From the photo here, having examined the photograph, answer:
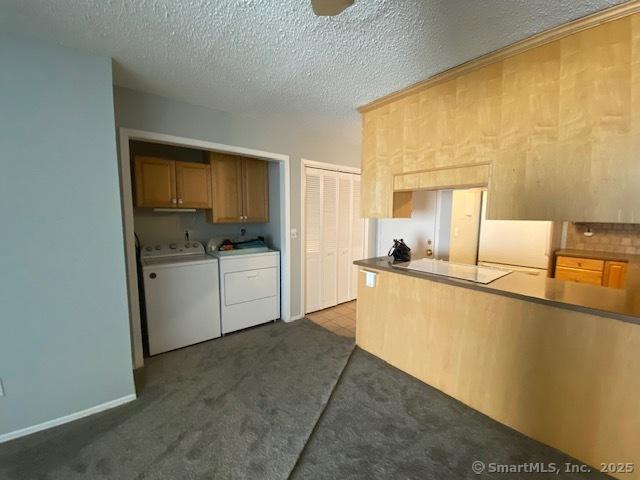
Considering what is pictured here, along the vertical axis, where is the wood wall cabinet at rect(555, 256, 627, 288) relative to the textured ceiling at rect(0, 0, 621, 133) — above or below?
below

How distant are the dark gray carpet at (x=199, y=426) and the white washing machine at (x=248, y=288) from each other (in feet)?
1.66

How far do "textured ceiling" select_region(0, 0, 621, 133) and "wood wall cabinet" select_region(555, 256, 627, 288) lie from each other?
9.07 feet

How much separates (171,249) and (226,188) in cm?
90

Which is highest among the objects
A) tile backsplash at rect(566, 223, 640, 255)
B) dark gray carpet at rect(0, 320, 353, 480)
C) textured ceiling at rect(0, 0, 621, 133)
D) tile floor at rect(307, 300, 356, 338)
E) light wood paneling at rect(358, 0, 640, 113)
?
textured ceiling at rect(0, 0, 621, 133)

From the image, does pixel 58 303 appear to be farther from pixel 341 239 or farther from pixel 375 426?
pixel 341 239

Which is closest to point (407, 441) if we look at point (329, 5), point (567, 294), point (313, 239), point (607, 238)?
point (567, 294)

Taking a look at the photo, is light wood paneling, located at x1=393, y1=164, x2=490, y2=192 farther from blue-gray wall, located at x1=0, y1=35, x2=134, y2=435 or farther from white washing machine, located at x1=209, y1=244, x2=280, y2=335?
blue-gray wall, located at x1=0, y1=35, x2=134, y2=435

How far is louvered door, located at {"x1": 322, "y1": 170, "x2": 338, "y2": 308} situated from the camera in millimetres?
3469

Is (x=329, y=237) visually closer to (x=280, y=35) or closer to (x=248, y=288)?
(x=248, y=288)

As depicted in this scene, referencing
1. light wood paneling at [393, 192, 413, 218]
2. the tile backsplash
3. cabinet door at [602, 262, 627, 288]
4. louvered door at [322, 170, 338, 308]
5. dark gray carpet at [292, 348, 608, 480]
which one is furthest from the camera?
louvered door at [322, 170, 338, 308]

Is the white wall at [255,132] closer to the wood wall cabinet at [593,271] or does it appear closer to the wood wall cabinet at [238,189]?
the wood wall cabinet at [238,189]

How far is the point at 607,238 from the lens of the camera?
3.14 meters

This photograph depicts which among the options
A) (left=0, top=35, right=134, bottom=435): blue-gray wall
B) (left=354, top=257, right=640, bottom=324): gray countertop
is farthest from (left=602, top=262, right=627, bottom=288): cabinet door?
(left=0, top=35, right=134, bottom=435): blue-gray wall

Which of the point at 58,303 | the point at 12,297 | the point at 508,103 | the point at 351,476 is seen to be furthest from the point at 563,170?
the point at 12,297
